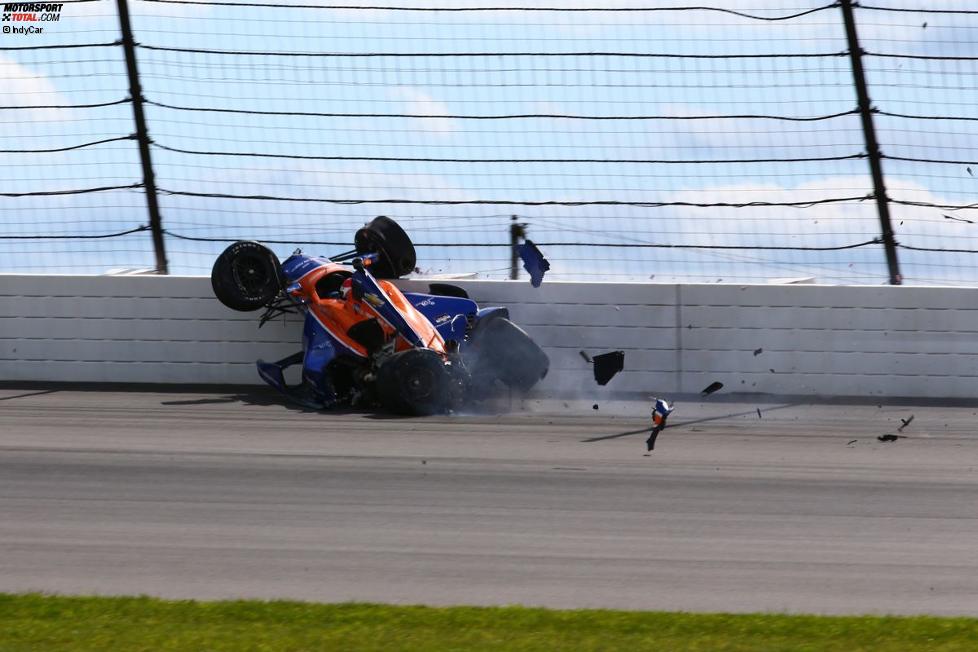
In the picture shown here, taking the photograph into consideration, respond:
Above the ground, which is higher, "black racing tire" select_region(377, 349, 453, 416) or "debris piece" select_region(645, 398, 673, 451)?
"black racing tire" select_region(377, 349, 453, 416)

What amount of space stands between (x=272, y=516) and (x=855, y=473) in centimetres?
351

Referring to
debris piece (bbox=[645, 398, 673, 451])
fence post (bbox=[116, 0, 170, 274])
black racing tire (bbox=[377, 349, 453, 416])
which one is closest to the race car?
black racing tire (bbox=[377, 349, 453, 416])

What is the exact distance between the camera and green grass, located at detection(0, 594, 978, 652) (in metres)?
5.12

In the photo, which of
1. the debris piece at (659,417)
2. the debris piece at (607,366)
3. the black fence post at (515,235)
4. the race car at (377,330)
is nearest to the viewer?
the debris piece at (659,417)

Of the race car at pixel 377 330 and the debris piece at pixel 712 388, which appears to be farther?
the debris piece at pixel 712 388

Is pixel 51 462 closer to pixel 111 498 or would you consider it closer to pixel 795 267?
pixel 111 498

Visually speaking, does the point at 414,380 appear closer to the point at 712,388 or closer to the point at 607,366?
the point at 607,366

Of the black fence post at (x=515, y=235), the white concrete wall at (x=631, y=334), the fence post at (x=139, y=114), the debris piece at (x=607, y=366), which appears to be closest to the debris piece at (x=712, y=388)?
the white concrete wall at (x=631, y=334)

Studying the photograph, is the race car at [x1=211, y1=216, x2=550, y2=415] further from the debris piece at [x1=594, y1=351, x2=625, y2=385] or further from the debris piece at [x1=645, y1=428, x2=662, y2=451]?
the debris piece at [x1=645, y1=428, x2=662, y2=451]

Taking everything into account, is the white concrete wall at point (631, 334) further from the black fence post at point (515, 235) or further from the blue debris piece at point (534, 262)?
the black fence post at point (515, 235)

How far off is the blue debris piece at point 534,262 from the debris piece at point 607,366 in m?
0.85

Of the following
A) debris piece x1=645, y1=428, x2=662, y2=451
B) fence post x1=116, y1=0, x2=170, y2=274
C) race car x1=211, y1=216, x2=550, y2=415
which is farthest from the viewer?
fence post x1=116, y1=0, x2=170, y2=274

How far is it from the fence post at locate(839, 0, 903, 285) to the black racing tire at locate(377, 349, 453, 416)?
383cm

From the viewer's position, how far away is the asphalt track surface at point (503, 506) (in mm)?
6176
